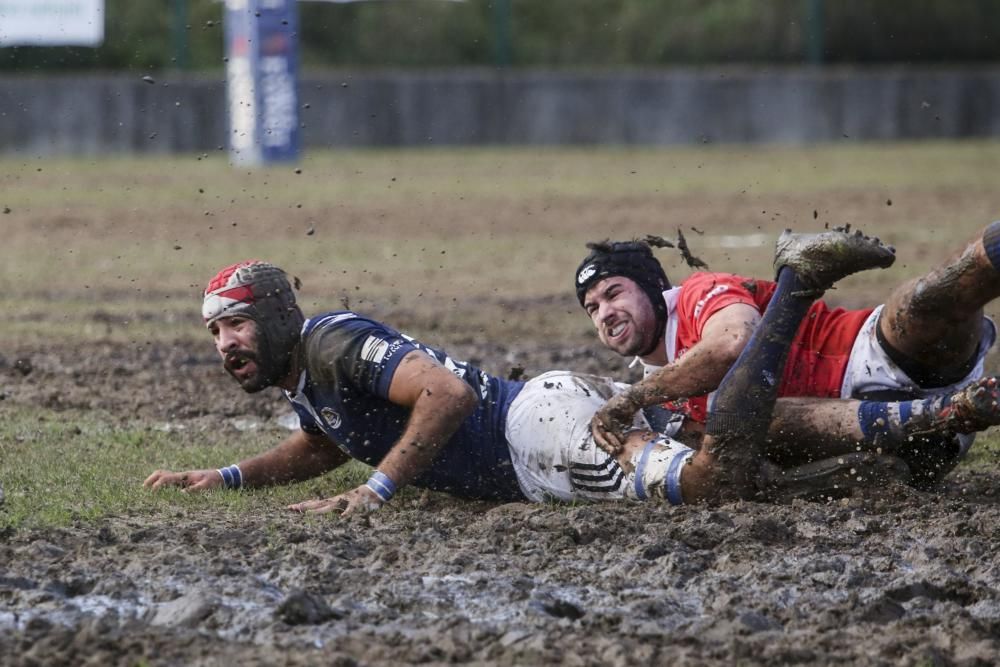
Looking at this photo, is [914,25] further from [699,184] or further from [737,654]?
[737,654]

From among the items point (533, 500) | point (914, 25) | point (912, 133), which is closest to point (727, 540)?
point (533, 500)

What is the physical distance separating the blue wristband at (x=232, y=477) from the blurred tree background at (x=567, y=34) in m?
19.3

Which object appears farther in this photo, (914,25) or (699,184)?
(914,25)

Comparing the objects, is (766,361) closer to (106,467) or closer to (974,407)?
(974,407)

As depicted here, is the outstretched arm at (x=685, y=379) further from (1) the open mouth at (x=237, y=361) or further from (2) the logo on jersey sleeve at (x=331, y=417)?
(1) the open mouth at (x=237, y=361)

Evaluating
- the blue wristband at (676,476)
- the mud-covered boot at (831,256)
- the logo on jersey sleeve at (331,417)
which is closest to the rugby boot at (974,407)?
the mud-covered boot at (831,256)

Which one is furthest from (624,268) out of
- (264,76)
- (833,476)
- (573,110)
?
(573,110)

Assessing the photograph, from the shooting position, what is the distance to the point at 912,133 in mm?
26250

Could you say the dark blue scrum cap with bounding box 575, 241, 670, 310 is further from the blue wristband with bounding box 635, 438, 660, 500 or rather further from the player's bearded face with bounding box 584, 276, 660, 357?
the blue wristband with bounding box 635, 438, 660, 500

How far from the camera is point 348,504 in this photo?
607cm

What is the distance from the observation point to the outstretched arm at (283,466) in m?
6.70

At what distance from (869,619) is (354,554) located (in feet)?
5.55

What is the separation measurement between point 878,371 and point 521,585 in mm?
1889

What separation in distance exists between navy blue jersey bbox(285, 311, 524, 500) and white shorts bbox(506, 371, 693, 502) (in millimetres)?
70
